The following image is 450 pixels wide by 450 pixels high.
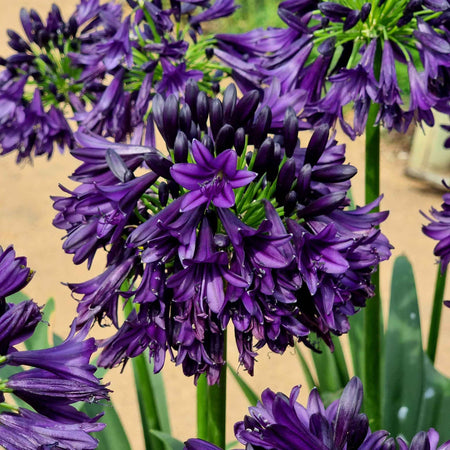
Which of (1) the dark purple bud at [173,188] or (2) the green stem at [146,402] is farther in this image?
(2) the green stem at [146,402]

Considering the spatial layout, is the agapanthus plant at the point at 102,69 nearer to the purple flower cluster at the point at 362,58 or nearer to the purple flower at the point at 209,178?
the purple flower cluster at the point at 362,58

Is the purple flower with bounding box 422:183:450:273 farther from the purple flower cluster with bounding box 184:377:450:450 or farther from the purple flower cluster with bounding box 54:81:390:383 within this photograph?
the purple flower cluster with bounding box 184:377:450:450

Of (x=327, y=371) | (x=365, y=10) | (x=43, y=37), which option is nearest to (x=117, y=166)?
(x=365, y=10)

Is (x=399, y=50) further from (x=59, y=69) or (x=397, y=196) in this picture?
(x=397, y=196)

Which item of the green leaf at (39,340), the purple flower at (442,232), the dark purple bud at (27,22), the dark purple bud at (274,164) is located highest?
the dark purple bud at (27,22)

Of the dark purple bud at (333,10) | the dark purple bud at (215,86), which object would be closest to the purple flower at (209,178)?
the dark purple bud at (333,10)

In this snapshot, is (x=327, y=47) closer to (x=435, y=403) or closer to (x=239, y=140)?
(x=239, y=140)

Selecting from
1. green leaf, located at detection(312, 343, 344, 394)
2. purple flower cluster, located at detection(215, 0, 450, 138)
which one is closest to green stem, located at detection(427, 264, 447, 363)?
green leaf, located at detection(312, 343, 344, 394)
